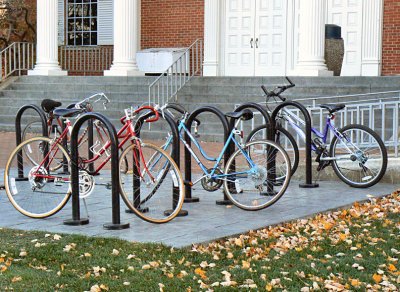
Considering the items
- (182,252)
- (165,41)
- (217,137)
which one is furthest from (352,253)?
(165,41)

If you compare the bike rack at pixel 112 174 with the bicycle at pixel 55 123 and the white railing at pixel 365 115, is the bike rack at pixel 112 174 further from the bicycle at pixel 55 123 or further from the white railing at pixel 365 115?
the white railing at pixel 365 115

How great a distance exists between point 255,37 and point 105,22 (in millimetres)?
5054

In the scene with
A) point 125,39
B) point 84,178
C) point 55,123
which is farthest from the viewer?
point 125,39

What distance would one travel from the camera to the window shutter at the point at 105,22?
881 inches

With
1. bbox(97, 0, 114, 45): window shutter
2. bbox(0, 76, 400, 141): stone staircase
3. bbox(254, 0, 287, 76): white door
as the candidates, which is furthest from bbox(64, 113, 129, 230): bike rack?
bbox(97, 0, 114, 45): window shutter

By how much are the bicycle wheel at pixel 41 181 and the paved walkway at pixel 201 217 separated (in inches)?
4.9

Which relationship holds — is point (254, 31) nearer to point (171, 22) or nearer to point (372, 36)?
point (171, 22)

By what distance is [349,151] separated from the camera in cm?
924

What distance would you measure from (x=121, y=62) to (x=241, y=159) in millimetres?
Answer: 11161

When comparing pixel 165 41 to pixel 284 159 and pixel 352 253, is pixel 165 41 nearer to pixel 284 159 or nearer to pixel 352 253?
pixel 284 159

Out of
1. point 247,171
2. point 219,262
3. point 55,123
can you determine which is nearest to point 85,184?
point 247,171

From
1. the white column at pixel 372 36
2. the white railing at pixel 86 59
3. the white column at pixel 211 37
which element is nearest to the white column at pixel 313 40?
the white column at pixel 372 36

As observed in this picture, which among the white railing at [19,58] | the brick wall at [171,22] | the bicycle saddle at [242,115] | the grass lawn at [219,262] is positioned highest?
the brick wall at [171,22]

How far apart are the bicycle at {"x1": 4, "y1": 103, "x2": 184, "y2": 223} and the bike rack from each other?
10cm
